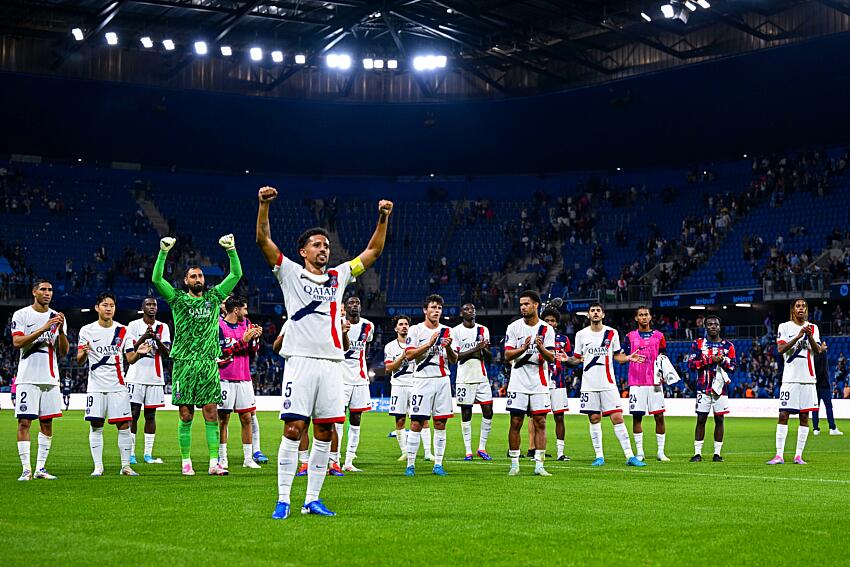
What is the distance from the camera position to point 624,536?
8.69m

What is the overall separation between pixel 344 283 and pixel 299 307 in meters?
0.57

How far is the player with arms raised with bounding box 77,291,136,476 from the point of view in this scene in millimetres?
14875

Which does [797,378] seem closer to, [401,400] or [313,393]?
[401,400]

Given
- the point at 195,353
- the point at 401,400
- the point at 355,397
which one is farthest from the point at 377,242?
the point at 401,400

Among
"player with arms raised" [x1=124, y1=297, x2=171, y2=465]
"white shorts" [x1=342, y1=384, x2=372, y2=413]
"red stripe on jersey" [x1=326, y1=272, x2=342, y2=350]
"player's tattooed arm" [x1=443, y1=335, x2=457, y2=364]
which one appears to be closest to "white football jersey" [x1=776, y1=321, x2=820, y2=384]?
"player's tattooed arm" [x1=443, y1=335, x2=457, y2=364]

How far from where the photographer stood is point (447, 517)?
9.84m

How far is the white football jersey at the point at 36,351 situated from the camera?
14086 mm

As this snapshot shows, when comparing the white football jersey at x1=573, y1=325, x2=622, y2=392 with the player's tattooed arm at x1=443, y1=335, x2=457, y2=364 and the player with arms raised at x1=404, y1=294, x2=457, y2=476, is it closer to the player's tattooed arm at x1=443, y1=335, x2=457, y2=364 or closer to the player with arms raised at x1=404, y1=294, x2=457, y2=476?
the player's tattooed arm at x1=443, y1=335, x2=457, y2=364

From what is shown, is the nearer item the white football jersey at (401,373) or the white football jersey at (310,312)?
→ the white football jersey at (310,312)

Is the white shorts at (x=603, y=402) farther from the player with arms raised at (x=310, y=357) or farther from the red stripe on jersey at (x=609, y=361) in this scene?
the player with arms raised at (x=310, y=357)

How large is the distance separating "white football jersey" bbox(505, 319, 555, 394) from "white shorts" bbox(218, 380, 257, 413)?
428 centimetres

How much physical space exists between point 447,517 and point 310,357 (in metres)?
2.03

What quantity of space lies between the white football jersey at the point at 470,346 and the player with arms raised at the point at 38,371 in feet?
20.6

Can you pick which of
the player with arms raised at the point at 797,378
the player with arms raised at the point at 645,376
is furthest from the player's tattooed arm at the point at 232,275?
the player with arms raised at the point at 797,378
